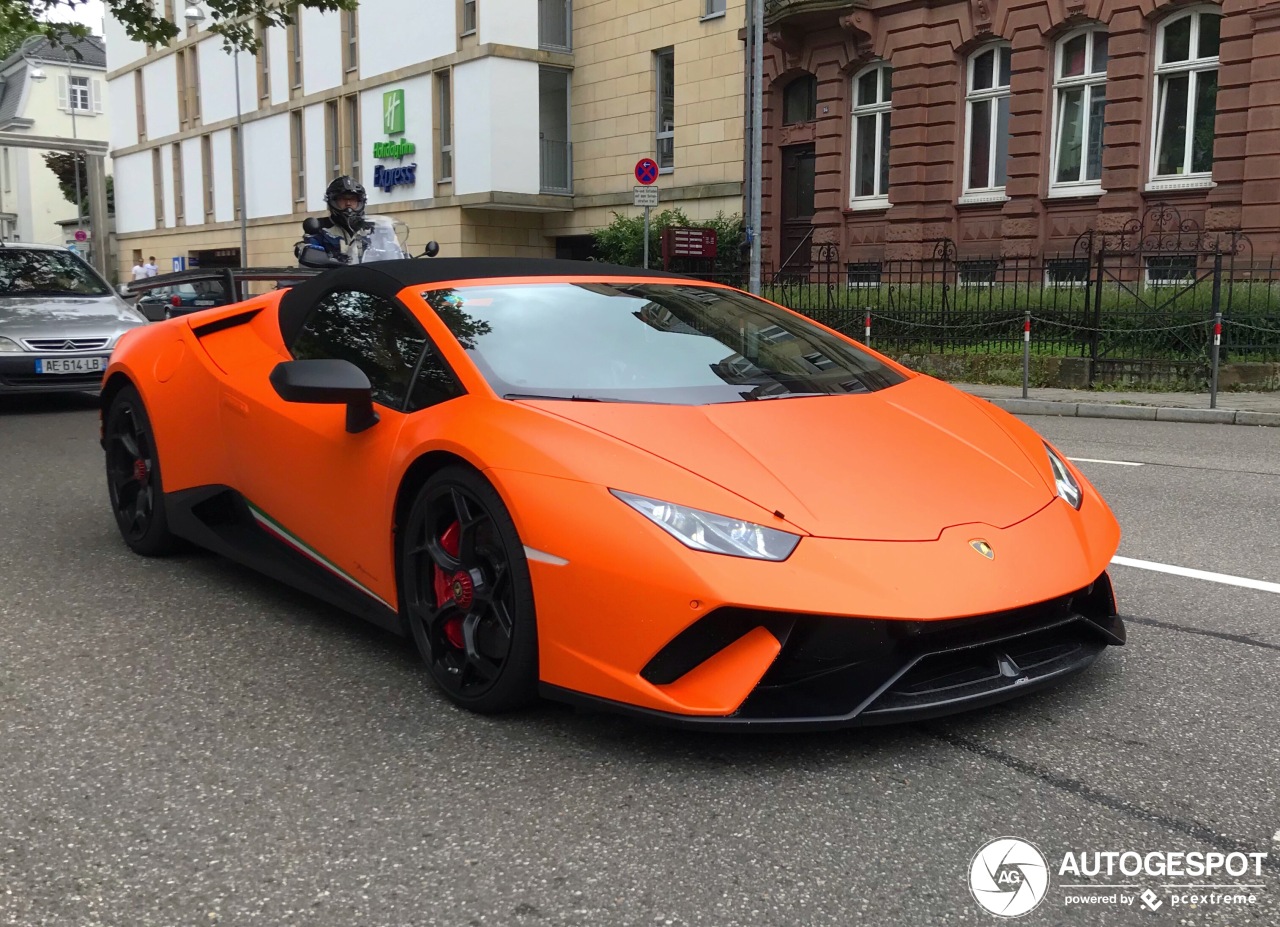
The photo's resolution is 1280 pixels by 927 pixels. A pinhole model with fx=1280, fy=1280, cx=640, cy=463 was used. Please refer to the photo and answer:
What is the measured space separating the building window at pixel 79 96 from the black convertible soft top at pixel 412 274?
250 ft

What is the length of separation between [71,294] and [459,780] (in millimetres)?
10977

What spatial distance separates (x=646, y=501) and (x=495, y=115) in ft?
96.4

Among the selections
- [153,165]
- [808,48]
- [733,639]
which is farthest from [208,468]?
[153,165]

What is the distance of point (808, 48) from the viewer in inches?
1011

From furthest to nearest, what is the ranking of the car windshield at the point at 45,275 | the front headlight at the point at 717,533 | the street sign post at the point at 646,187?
the street sign post at the point at 646,187 < the car windshield at the point at 45,275 < the front headlight at the point at 717,533

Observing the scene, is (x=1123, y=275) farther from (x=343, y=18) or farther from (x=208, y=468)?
(x=343, y=18)

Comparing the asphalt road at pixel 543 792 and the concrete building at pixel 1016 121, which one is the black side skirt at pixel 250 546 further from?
the concrete building at pixel 1016 121

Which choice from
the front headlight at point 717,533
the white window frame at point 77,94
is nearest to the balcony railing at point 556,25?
the front headlight at point 717,533

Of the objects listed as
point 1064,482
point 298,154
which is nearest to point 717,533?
point 1064,482

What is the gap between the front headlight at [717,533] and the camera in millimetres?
2979

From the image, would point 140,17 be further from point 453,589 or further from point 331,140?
point 331,140

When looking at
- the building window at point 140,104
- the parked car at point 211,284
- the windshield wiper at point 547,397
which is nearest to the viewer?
the windshield wiper at point 547,397

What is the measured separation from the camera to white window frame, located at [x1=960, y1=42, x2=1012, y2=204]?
75.7ft

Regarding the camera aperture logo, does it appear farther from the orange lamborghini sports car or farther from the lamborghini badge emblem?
the lamborghini badge emblem
